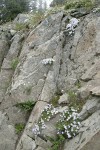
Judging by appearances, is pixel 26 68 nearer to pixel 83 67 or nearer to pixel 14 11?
pixel 83 67

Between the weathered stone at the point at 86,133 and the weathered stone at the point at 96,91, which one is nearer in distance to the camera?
the weathered stone at the point at 86,133

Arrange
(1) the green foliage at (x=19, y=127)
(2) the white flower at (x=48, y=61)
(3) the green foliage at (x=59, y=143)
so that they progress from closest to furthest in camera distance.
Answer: (3) the green foliage at (x=59, y=143) < (1) the green foliage at (x=19, y=127) < (2) the white flower at (x=48, y=61)

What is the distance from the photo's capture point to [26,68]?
11.4 meters

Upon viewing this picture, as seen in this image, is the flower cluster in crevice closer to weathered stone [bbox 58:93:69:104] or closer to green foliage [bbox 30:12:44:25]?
weathered stone [bbox 58:93:69:104]

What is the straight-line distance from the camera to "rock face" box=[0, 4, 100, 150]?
29.2 ft

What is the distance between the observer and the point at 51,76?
10.5m

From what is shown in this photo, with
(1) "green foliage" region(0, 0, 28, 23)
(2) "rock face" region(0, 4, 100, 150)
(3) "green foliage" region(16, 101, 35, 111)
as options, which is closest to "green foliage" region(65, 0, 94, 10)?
(2) "rock face" region(0, 4, 100, 150)


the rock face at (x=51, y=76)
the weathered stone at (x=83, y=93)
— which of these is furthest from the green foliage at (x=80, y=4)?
the weathered stone at (x=83, y=93)

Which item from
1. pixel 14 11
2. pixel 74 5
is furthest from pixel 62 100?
pixel 14 11

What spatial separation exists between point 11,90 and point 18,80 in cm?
51

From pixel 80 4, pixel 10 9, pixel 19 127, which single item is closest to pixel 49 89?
pixel 19 127

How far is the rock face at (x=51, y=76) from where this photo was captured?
8.89m

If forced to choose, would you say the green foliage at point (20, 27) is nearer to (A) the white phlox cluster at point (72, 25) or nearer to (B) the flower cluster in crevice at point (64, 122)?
(A) the white phlox cluster at point (72, 25)

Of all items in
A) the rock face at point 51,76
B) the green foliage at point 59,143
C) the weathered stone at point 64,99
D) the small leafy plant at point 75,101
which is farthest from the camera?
the weathered stone at point 64,99
